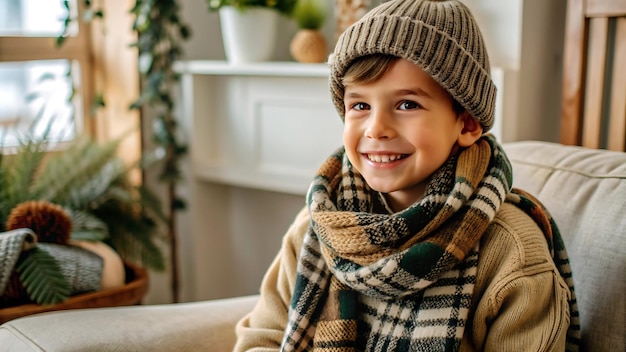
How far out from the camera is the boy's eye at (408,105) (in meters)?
1.00

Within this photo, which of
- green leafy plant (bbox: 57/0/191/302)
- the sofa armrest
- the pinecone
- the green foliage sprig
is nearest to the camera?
the sofa armrest

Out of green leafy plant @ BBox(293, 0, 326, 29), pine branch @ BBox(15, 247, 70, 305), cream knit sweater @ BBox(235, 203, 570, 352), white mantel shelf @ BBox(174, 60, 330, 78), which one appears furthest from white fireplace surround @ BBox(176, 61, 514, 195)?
cream knit sweater @ BBox(235, 203, 570, 352)

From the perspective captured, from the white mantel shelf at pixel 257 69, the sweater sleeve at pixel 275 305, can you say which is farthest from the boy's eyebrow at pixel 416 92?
the white mantel shelf at pixel 257 69

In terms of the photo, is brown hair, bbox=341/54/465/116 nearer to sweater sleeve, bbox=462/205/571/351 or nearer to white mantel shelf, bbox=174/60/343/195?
sweater sleeve, bbox=462/205/571/351

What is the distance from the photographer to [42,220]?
151 cm

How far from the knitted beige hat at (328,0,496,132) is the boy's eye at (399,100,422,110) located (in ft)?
0.15

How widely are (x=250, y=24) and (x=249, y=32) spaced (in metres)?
0.02

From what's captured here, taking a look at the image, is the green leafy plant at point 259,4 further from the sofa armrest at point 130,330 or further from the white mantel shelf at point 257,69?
the sofa armrest at point 130,330

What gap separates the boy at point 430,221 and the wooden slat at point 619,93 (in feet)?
1.16

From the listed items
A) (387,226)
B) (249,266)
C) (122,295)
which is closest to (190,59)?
(249,266)

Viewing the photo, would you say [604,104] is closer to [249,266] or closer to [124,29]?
[249,266]

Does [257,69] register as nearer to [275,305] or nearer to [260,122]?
[260,122]

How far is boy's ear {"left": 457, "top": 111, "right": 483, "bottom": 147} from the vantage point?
3.46 feet

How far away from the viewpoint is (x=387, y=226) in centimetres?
98
